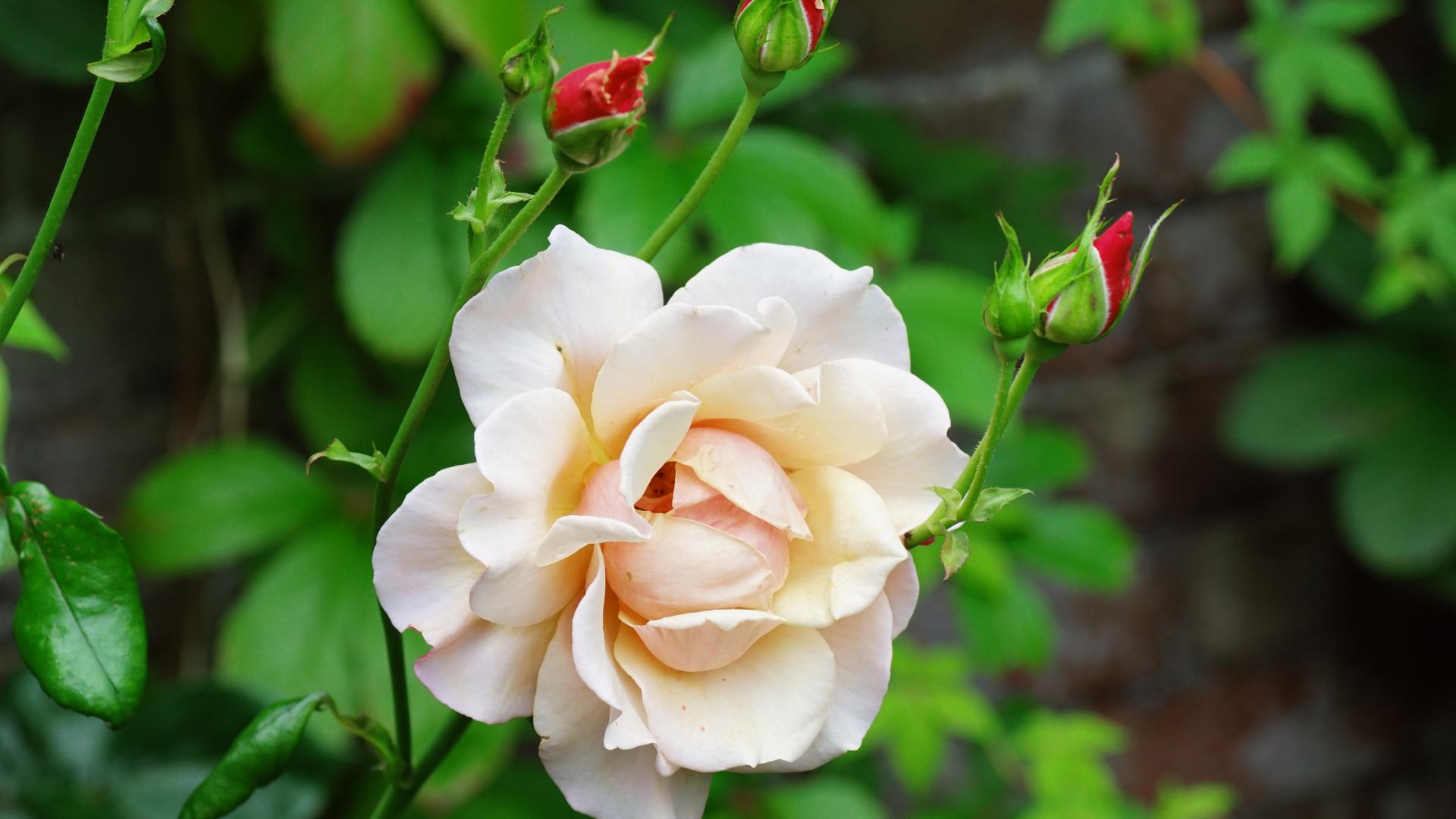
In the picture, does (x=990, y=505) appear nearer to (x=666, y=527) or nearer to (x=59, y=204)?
(x=666, y=527)

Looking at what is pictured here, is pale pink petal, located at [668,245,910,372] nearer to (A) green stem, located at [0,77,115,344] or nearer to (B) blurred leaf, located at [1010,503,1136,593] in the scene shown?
(A) green stem, located at [0,77,115,344]

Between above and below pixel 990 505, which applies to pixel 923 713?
below

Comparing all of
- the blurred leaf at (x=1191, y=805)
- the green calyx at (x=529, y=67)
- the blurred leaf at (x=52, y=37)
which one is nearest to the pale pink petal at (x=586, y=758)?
the green calyx at (x=529, y=67)

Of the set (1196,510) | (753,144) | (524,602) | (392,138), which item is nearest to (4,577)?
(392,138)

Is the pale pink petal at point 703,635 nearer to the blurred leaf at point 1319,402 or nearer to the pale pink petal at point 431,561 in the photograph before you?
the pale pink petal at point 431,561

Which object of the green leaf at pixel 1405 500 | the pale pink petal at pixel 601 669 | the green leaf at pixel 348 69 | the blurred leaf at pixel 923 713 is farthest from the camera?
the green leaf at pixel 1405 500

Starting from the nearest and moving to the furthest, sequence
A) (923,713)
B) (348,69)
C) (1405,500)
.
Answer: (348,69) < (923,713) < (1405,500)

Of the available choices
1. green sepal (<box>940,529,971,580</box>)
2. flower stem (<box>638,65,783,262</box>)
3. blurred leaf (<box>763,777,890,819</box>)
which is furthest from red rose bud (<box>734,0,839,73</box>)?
blurred leaf (<box>763,777,890,819</box>)

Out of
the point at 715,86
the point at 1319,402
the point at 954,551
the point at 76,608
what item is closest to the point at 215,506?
the point at 715,86
